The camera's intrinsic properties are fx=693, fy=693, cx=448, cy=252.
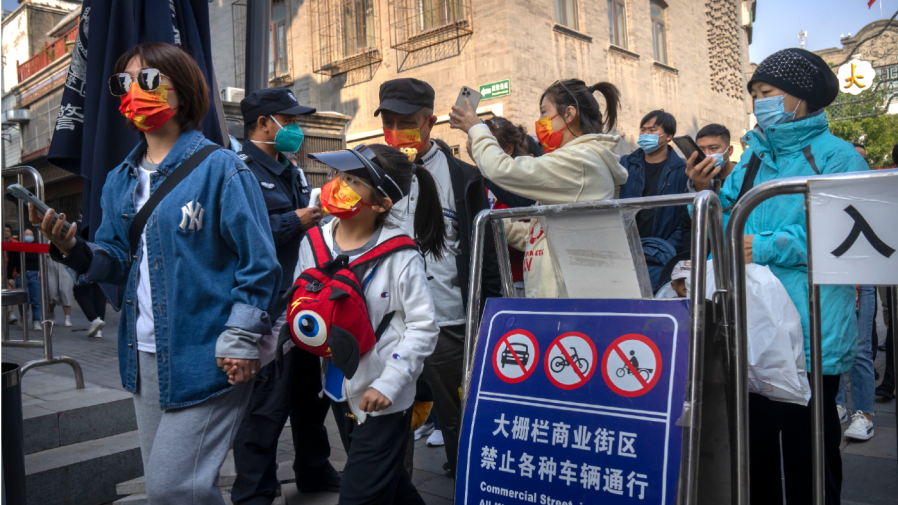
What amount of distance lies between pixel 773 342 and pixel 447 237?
1567 millimetres

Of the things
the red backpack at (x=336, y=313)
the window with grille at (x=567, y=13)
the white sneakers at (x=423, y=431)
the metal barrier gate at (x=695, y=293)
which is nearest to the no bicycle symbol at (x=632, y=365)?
the metal barrier gate at (x=695, y=293)

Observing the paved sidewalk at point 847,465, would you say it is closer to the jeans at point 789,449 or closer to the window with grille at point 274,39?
the jeans at point 789,449

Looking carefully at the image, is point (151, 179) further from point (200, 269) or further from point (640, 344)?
point (640, 344)

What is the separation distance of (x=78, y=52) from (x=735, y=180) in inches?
131

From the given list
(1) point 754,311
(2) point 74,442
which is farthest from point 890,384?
(2) point 74,442

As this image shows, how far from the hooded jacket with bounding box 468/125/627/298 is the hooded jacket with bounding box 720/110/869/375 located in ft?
2.08

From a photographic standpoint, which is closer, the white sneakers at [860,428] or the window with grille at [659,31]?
the white sneakers at [860,428]

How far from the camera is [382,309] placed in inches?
104

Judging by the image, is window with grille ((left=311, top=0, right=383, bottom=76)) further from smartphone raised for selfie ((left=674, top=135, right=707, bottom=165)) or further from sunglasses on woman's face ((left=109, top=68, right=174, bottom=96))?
sunglasses on woman's face ((left=109, top=68, right=174, bottom=96))

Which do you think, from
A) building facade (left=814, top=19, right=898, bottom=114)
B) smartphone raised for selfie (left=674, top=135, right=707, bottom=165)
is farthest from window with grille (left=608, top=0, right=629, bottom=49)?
smartphone raised for selfie (left=674, top=135, right=707, bottom=165)

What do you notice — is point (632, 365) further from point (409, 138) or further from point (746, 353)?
point (409, 138)

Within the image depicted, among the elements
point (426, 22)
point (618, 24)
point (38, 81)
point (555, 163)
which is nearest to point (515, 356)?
point (555, 163)

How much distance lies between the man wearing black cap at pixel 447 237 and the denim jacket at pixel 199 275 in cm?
99

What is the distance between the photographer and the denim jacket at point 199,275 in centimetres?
229
